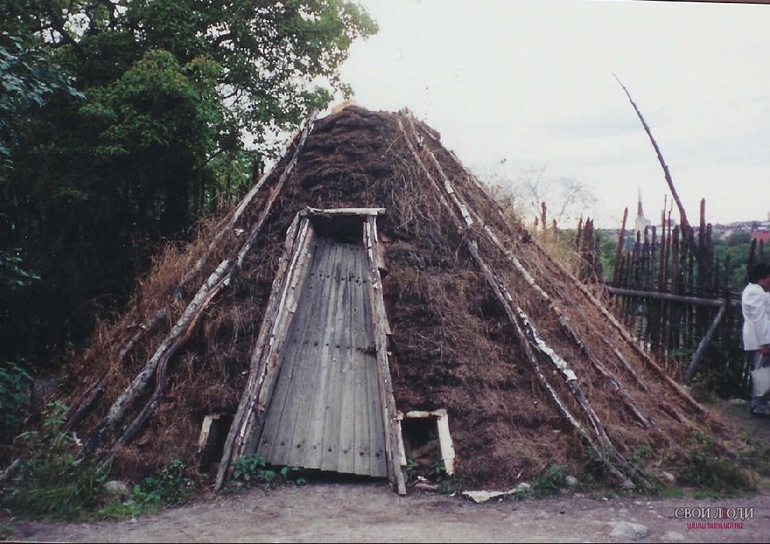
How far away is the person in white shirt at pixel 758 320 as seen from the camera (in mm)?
5805

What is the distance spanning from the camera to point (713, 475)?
4398mm

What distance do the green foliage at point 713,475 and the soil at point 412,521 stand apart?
0.12m

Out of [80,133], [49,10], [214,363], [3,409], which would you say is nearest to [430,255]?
[214,363]

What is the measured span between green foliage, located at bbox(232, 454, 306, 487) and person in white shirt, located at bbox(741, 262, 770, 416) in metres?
4.33

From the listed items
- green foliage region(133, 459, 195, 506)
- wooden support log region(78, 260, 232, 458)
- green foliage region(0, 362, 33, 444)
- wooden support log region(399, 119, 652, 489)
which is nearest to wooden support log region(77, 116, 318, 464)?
wooden support log region(78, 260, 232, 458)

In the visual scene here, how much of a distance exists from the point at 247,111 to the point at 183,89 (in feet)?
3.80

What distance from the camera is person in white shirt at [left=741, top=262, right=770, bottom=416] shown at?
5.80m

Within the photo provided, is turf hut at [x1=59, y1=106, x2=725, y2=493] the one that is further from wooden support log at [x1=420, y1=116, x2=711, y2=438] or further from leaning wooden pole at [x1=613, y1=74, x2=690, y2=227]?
leaning wooden pole at [x1=613, y1=74, x2=690, y2=227]

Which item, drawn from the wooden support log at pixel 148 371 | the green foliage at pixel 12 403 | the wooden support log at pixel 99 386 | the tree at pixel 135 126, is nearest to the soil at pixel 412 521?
the wooden support log at pixel 148 371

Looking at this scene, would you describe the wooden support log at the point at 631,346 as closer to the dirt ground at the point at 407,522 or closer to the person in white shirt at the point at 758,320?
the person in white shirt at the point at 758,320

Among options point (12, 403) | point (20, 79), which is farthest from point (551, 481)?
point (20, 79)

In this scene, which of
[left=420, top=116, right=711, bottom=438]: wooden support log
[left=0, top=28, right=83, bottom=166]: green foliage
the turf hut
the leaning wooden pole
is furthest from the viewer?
the leaning wooden pole

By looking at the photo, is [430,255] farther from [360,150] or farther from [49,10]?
[49,10]

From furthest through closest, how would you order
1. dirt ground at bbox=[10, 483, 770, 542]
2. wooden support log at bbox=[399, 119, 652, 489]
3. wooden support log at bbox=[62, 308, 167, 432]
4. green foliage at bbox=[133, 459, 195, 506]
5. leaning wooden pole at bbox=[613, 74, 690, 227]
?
leaning wooden pole at bbox=[613, 74, 690, 227]
wooden support log at bbox=[62, 308, 167, 432]
wooden support log at bbox=[399, 119, 652, 489]
green foliage at bbox=[133, 459, 195, 506]
dirt ground at bbox=[10, 483, 770, 542]
